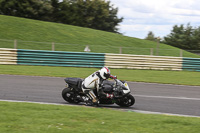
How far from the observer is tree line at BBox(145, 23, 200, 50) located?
5516cm

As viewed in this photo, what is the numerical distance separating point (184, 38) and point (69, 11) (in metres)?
22.0

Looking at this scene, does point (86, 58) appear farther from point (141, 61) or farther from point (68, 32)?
point (68, 32)

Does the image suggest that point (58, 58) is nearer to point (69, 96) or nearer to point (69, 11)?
point (69, 96)

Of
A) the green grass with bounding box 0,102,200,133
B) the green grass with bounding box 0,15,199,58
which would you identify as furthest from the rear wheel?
the green grass with bounding box 0,15,199,58

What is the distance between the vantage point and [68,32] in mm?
34062

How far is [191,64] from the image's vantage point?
2158cm

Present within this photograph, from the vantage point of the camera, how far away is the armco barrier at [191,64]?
21.5 meters

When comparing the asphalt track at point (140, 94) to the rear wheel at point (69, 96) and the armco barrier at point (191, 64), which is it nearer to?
the rear wheel at point (69, 96)

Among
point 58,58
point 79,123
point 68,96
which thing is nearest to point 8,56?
point 58,58

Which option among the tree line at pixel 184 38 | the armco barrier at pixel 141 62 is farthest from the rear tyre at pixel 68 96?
the tree line at pixel 184 38

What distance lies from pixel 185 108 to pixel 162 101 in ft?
3.75

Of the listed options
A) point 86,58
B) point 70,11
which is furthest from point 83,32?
point 70,11

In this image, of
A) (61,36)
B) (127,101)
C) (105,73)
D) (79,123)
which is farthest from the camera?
(61,36)

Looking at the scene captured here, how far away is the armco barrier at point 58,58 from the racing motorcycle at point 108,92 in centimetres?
1065
